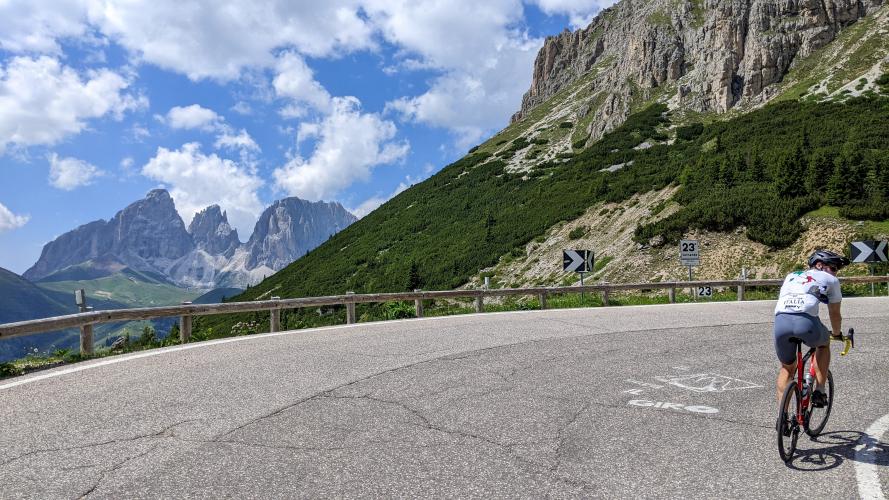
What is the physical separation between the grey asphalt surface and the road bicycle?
0.47 feet

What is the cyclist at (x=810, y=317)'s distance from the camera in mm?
4977

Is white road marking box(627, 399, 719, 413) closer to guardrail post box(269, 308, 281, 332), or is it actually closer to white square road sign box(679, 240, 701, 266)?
guardrail post box(269, 308, 281, 332)

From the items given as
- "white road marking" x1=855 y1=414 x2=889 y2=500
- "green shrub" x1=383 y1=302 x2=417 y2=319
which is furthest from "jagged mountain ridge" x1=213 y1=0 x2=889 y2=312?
"white road marking" x1=855 y1=414 x2=889 y2=500

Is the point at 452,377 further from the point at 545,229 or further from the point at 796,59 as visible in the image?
the point at 796,59

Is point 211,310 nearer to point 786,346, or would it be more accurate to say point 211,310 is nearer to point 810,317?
point 786,346

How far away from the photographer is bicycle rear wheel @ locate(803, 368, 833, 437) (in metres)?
5.06

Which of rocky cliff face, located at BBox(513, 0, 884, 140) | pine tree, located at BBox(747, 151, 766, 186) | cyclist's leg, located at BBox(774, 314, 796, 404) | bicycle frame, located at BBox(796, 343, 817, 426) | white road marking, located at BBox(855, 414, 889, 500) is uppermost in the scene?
rocky cliff face, located at BBox(513, 0, 884, 140)

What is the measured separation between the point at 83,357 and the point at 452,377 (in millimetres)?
6855

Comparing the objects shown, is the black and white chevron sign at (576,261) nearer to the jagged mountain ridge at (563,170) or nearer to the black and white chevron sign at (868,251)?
the black and white chevron sign at (868,251)

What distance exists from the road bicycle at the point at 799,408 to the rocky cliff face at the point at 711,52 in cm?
7822

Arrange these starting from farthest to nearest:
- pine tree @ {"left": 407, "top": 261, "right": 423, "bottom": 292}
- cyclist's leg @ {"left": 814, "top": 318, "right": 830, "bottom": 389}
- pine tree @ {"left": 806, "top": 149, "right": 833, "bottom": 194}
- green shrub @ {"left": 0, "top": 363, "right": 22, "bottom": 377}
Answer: pine tree @ {"left": 407, "top": 261, "right": 423, "bottom": 292}, pine tree @ {"left": 806, "top": 149, "right": 833, "bottom": 194}, green shrub @ {"left": 0, "top": 363, "right": 22, "bottom": 377}, cyclist's leg @ {"left": 814, "top": 318, "right": 830, "bottom": 389}

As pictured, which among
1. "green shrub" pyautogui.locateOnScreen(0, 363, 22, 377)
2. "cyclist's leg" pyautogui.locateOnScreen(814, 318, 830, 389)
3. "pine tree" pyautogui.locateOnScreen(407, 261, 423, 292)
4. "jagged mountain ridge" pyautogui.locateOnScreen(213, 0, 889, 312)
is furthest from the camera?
"pine tree" pyautogui.locateOnScreen(407, 261, 423, 292)

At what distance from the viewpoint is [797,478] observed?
4188 millimetres

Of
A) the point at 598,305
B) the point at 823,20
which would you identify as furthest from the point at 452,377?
the point at 823,20
